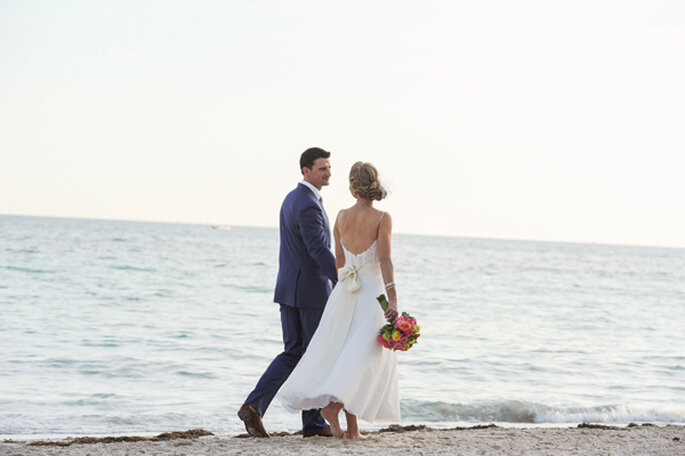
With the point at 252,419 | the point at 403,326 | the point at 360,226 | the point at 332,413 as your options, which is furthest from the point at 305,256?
the point at 252,419

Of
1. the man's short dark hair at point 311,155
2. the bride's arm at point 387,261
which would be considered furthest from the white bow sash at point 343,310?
the man's short dark hair at point 311,155

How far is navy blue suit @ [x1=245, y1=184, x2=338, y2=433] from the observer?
484 centimetres

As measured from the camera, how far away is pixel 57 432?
20.0 ft

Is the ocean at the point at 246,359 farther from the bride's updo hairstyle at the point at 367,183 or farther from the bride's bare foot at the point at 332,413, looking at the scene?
the bride's updo hairstyle at the point at 367,183

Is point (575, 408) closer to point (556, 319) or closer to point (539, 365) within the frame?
point (539, 365)

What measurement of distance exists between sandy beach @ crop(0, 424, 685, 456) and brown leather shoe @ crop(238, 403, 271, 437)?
68mm

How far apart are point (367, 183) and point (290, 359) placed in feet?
4.26

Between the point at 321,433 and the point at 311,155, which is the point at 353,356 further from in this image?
the point at 311,155

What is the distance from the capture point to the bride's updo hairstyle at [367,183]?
4750mm

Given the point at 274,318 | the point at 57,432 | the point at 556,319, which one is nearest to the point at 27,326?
the point at 274,318

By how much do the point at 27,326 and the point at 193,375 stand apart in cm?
435

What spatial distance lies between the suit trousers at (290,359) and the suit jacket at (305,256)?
0.31 ft

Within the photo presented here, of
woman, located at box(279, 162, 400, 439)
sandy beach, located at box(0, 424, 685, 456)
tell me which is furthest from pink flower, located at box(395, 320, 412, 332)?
sandy beach, located at box(0, 424, 685, 456)

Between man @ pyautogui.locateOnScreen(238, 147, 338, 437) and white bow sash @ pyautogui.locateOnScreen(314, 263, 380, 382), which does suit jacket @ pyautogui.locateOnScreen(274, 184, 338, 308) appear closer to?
man @ pyautogui.locateOnScreen(238, 147, 338, 437)
